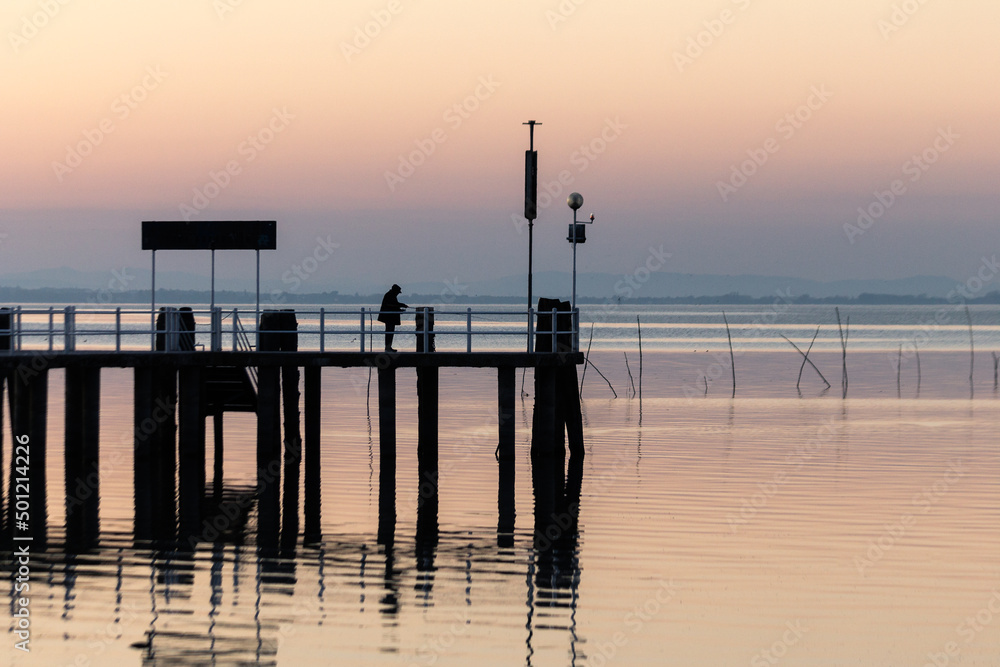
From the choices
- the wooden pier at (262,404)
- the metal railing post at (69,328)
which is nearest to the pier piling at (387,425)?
the wooden pier at (262,404)

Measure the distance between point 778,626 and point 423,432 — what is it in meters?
13.7

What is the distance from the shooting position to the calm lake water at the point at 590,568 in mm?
13227

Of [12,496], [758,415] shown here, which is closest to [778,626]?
[12,496]

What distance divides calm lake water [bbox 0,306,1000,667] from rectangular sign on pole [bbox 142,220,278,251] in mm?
4855

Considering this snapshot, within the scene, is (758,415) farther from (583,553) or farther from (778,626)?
(778,626)

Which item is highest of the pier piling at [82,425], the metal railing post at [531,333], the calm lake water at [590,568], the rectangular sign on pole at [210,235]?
the rectangular sign on pole at [210,235]

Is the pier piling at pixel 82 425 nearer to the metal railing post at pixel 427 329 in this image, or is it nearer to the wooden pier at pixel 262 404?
the wooden pier at pixel 262 404

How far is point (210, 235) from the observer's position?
2884 centimetres

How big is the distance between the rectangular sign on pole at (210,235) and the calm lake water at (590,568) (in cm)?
486

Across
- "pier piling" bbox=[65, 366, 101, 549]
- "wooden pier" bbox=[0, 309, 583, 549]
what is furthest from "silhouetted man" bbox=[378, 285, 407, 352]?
"pier piling" bbox=[65, 366, 101, 549]

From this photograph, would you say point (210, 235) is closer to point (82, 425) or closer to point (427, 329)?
point (82, 425)

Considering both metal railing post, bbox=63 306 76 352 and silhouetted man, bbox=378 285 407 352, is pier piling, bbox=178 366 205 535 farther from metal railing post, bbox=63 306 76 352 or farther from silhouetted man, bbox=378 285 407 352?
silhouetted man, bbox=378 285 407 352

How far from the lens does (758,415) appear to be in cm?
3984

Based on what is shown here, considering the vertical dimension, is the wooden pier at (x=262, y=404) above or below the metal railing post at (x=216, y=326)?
below
